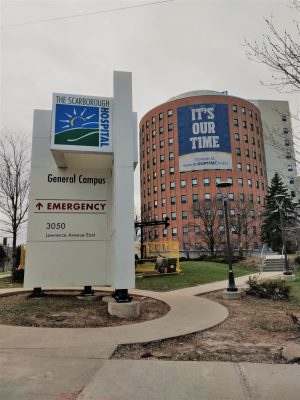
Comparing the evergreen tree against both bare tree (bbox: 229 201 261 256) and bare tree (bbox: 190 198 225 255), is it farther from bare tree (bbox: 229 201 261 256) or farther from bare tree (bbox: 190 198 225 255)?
bare tree (bbox: 190 198 225 255)

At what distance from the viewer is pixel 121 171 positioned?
9266mm

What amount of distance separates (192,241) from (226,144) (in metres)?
21.6

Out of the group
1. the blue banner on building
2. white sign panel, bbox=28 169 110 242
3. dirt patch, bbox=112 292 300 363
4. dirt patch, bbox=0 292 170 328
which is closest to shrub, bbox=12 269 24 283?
dirt patch, bbox=0 292 170 328

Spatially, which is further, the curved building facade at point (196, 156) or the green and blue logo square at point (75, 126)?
the curved building facade at point (196, 156)

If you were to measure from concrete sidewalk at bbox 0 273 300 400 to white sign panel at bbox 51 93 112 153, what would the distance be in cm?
519

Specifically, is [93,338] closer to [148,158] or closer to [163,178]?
[163,178]

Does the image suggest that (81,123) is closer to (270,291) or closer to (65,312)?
(65,312)

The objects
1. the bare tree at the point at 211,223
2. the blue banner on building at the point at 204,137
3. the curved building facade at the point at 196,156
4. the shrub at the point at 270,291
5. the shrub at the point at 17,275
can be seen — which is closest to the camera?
the shrub at the point at 270,291

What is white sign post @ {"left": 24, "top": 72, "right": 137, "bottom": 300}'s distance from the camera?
9.88m

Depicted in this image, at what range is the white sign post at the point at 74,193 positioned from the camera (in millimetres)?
9883

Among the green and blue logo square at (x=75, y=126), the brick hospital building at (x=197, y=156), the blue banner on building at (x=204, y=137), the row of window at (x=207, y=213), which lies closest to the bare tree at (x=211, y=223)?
the row of window at (x=207, y=213)

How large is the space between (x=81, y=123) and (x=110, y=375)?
23.5 ft

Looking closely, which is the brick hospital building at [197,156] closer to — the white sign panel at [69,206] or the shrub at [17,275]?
the shrub at [17,275]

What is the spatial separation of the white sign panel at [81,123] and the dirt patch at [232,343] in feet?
18.1
